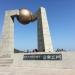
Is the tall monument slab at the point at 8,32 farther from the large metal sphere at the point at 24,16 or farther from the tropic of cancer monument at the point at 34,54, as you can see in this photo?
the large metal sphere at the point at 24,16

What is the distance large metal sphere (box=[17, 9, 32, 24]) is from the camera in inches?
902

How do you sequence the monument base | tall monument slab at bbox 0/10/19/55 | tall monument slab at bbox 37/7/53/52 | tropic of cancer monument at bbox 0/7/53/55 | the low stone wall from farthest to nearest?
tall monument slab at bbox 0/10/19/55 → tropic of cancer monument at bbox 0/7/53/55 → tall monument slab at bbox 37/7/53/52 → the low stone wall → the monument base

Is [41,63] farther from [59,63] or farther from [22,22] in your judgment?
[22,22]

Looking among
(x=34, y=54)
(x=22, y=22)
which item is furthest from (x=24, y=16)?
(x=34, y=54)

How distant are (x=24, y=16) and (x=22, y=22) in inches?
47.8

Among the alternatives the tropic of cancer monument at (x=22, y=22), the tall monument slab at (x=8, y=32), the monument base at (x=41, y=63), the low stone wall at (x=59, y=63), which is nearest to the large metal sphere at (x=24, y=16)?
the tropic of cancer monument at (x=22, y=22)

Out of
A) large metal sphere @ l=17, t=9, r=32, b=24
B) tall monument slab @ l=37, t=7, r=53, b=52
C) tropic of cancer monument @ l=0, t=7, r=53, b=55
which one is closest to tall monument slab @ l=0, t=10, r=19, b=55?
tropic of cancer monument @ l=0, t=7, r=53, b=55

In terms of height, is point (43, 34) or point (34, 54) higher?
point (43, 34)

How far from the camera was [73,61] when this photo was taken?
1772 cm

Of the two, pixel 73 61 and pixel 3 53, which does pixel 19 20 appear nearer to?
pixel 3 53

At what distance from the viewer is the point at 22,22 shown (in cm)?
2406

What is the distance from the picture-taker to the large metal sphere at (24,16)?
22922 mm

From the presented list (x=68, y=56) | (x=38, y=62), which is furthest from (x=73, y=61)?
(x=38, y=62)

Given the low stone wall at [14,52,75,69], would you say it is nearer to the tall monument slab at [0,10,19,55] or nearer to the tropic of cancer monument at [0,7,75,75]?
the tropic of cancer monument at [0,7,75,75]
